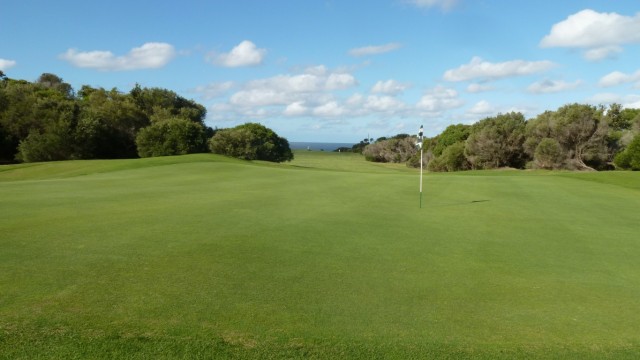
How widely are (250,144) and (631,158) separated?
49.3 meters

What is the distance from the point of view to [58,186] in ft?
58.4

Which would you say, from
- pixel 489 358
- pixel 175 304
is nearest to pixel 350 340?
pixel 489 358

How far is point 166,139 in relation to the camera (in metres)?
57.6

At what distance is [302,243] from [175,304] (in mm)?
3563

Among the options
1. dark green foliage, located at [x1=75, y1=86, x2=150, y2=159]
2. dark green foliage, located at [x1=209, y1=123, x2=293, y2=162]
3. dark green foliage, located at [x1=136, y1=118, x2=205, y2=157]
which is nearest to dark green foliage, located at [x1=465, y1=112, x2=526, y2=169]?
dark green foliage, located at [x1=209, y1=123, x2=293, y2=162]

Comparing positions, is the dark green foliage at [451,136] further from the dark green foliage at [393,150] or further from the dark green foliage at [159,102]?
the dark green foliage at [159,102]

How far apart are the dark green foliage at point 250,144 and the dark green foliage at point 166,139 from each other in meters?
7.16

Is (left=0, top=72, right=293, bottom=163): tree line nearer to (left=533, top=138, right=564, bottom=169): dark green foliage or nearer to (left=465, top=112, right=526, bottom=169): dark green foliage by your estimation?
(left=465, top=112, right=526, bottom=169): dark green foliage

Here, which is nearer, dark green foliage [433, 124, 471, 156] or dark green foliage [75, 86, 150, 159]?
dark green foliage [75, 86, 150, 159]

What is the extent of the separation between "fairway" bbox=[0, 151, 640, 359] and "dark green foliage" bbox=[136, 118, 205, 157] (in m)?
44.8

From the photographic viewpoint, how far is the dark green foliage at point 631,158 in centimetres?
4266

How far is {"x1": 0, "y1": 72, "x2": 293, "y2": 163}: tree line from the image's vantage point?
171 feet

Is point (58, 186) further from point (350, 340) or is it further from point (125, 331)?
point (350, 340)

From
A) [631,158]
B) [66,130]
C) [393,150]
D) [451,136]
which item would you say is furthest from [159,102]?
[631,158]
